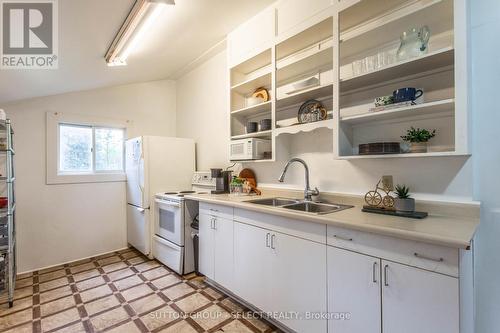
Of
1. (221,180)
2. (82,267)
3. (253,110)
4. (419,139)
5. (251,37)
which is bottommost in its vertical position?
(82,267)

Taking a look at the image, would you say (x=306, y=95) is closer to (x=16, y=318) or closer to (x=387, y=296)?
(x=387, y=296)

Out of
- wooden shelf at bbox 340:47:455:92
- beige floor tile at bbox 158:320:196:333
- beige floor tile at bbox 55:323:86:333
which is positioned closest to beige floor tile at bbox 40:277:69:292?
beige floor tile at bbox 55:323:86:333

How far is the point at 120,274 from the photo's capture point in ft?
8.70

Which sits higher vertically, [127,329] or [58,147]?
[58,147]

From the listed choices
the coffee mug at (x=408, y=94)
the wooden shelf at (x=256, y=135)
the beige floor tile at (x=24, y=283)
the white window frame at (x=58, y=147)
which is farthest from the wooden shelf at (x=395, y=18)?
Answer: the beige floor tile at (x=24, y=283)

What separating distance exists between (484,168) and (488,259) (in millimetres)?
515

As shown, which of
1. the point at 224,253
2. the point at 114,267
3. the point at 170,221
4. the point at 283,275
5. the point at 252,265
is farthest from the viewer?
the point at 114,267

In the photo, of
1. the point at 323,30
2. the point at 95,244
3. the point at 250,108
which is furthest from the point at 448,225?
the point at 95,244

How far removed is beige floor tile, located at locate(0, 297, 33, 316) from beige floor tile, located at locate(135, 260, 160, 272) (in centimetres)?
94

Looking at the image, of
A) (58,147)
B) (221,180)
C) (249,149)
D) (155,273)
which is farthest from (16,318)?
(249,149)

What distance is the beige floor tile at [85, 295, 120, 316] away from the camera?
1.98 m

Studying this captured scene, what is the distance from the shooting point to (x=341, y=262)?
132 centimetres

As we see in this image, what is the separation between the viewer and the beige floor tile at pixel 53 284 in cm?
237

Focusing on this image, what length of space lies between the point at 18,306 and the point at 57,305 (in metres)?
0.33
